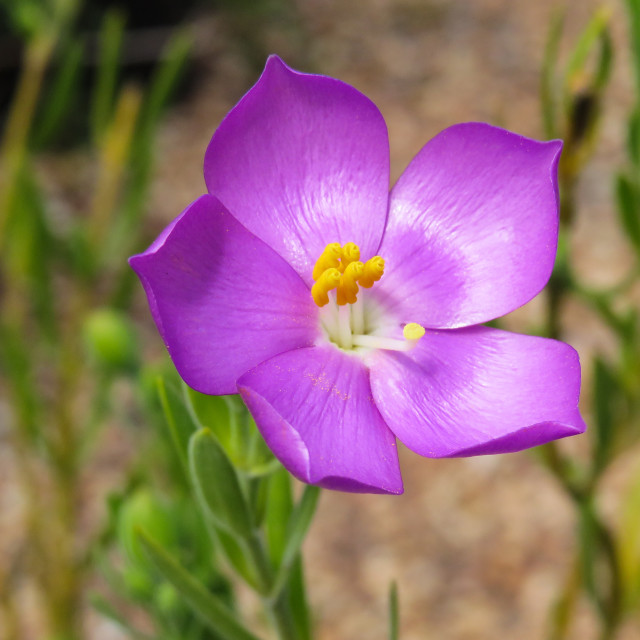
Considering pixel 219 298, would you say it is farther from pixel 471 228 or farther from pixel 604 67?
pixel 604 67

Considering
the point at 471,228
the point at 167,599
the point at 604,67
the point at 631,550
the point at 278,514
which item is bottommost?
the point at 631,550

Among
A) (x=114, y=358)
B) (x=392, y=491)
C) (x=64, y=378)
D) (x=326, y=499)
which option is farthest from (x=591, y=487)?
(x=326, y=499)

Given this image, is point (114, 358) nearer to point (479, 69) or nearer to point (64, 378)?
point (64, 378)

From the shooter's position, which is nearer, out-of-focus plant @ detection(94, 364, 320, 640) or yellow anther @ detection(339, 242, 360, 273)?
out-of-focus plant @ detection(94, 364, 320, 640)

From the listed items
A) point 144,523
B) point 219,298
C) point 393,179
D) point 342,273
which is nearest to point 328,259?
point 342,273

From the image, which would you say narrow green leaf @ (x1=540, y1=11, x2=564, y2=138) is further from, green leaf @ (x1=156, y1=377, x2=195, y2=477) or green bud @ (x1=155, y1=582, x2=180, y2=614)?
green bud @ (x1=155, y1=582, x2=180, y2=614)

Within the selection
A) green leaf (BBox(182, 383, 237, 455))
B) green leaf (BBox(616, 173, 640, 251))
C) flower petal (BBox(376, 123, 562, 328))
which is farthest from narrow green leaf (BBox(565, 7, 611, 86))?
green leaf (BBox(182, 383, 237, 455))
